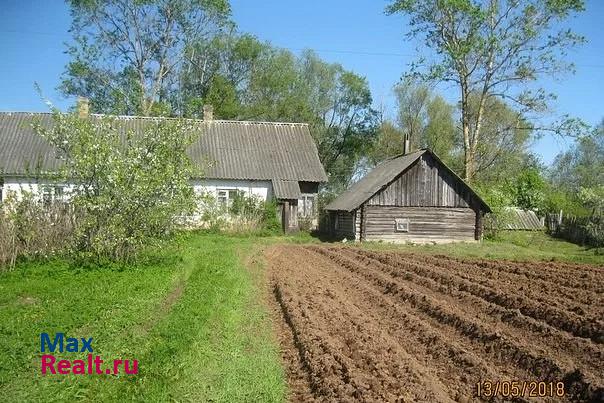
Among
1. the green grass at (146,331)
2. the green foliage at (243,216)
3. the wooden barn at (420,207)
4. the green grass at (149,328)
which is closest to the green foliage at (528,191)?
the wooden barn at (420,207)

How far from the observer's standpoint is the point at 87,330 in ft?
29.3

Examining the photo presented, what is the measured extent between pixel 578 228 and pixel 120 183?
27153 millimetres

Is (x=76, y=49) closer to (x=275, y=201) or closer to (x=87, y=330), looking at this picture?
(x=275, y=201)

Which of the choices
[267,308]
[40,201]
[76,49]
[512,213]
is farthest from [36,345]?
[76,49]

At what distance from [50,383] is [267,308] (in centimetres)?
523

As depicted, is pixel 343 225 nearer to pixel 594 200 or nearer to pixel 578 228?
pixel 578 228

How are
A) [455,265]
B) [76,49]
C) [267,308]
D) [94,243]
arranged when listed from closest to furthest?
[267,308]
[94,243]
[455,265]
[76,49]

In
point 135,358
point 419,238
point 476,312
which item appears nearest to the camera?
point 135,358

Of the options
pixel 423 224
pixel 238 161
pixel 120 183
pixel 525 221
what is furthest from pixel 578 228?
pixel 120 183

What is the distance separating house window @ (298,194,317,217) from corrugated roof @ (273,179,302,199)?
3.93 ft

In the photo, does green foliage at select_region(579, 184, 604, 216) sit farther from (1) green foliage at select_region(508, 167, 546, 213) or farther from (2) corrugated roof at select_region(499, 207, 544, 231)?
(1) green foliage at select_region(508, 167, 546, 213)

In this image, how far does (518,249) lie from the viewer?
84.9 feet
